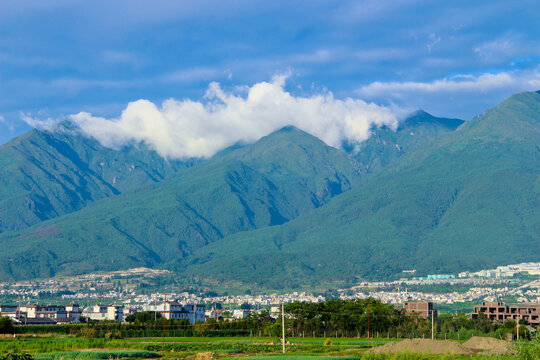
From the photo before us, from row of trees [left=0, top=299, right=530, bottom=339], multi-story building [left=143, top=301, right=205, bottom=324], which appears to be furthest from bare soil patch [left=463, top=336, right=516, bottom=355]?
multi-story building [left=143, top=301, right=205, bottom=324]

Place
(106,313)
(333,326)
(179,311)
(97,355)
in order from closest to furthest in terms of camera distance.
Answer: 1. (97,355)
2. (333,326)
3. (179,311)
4. (106,313)

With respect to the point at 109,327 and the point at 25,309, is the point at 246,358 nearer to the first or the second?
the point at 109,327

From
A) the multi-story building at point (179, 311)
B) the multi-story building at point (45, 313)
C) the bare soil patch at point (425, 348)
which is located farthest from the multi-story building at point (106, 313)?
the bare soil patch at point (425, 348)

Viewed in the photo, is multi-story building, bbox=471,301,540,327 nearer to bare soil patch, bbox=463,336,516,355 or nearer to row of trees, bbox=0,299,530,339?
row of trees, bbox=0,299,530,339

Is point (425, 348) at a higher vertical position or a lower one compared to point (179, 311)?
lower

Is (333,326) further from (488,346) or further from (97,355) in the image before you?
(97,355)

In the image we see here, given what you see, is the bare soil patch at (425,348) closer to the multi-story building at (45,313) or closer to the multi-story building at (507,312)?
the multi-story building at (507,312)

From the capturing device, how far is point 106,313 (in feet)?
601

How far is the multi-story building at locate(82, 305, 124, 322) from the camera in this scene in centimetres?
18025

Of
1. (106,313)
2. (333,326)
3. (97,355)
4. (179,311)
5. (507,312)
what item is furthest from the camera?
(106,313)

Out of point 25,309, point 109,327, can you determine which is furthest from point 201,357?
point 25,309

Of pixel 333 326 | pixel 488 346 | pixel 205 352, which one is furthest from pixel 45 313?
pixel 488 346

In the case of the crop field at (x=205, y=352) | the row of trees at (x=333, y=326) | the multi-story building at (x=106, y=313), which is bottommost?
the crop field at (x=205, y=352)

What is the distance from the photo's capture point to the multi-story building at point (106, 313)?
180 metres
